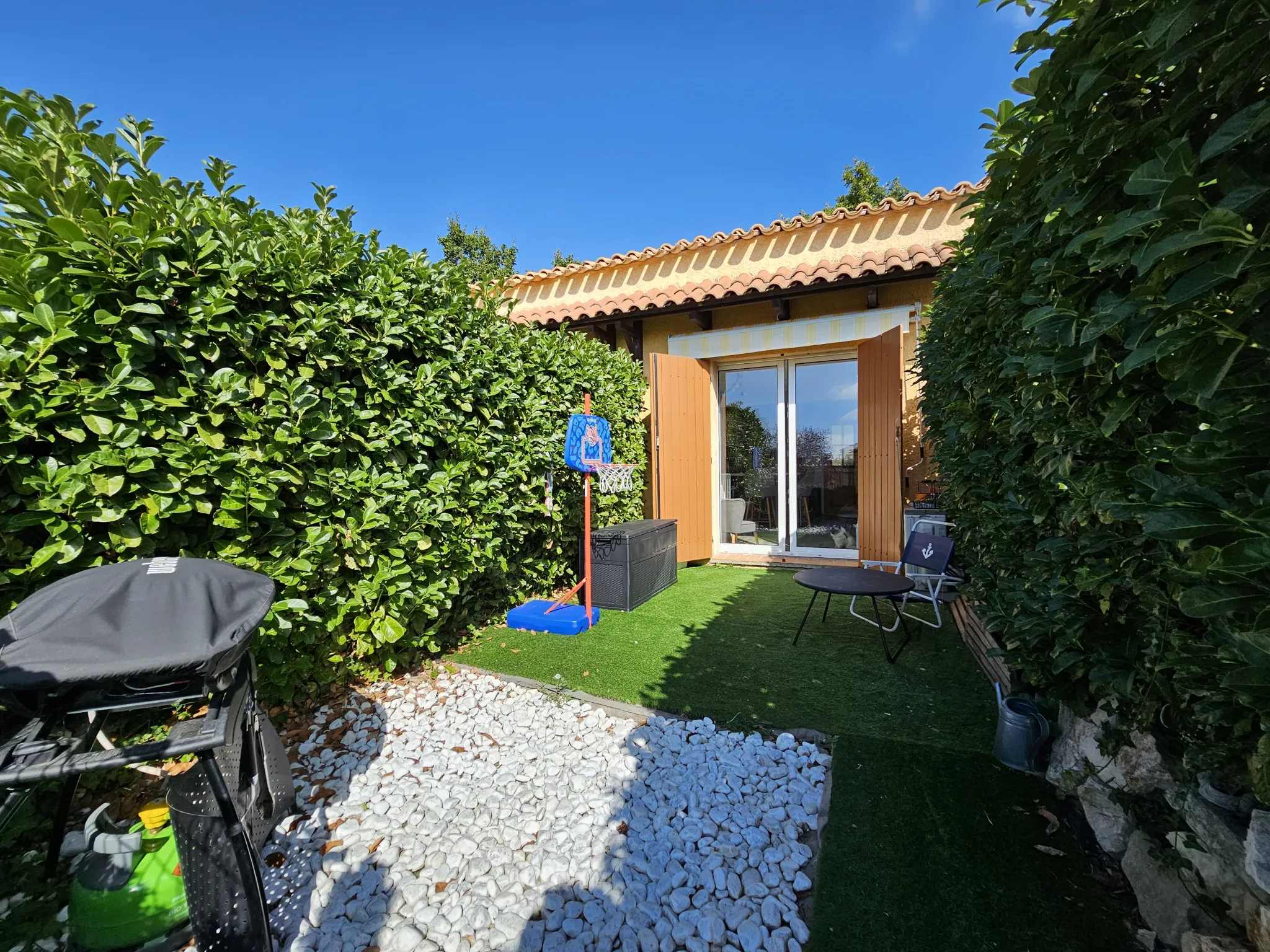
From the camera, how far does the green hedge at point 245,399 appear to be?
184 centimetres

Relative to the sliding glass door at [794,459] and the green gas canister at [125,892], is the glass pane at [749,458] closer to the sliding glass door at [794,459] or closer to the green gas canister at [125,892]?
the sliding glass door at [794,459]

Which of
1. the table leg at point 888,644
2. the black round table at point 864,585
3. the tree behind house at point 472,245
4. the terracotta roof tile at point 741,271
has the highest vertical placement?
the tree behind house at point 472,245

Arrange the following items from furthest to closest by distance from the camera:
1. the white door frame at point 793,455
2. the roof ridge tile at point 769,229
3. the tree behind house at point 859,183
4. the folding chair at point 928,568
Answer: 1. the tree behind house at point 859,183
2. the white door frame at point 793,455
3. the roof ridge tile at point 769,229
4. the folding chair at point 928,568

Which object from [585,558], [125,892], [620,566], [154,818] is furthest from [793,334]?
[125,892]

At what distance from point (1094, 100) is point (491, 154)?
1068 centimetres

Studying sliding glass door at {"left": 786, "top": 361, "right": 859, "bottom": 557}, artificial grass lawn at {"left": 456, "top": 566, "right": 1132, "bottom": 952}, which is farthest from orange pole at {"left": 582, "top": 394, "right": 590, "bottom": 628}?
sliding glass door at {"left": 786, "top": 361, "right": 859, "bottom": 557}

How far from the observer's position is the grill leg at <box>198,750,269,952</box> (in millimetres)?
1387

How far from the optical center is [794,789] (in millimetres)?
2365

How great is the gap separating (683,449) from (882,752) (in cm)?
485

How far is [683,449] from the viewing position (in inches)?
277

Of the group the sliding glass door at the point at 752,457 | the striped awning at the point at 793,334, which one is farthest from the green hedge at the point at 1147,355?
the sliding glass door at the point at 752,457

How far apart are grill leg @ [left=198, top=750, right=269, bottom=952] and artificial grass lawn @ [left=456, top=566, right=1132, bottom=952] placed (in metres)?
1.73

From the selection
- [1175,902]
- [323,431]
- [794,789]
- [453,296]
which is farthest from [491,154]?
[1175,902]

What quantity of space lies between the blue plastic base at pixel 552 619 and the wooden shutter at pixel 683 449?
225 cm
